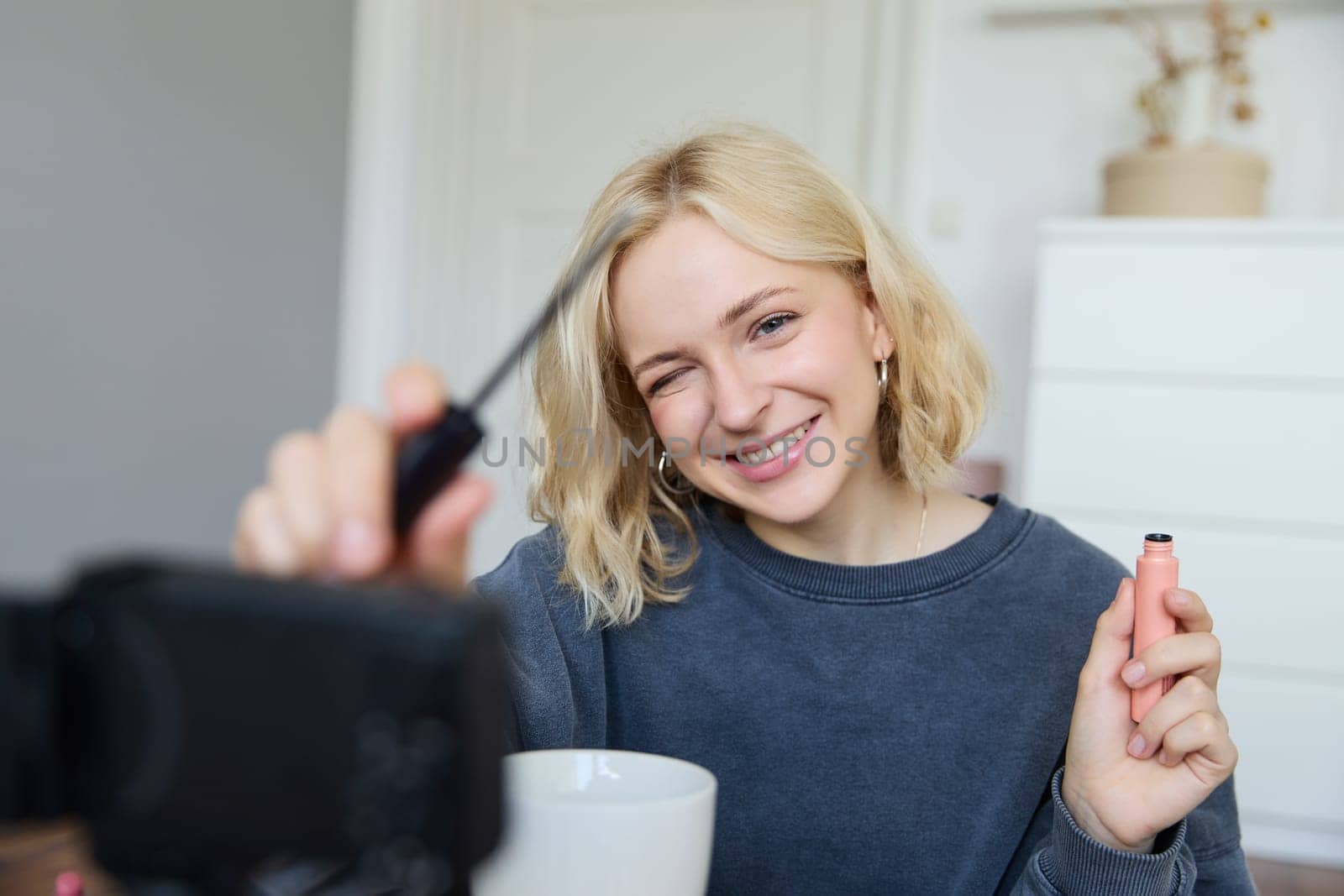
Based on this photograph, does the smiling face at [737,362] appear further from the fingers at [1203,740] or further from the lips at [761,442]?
the fingers at [1203,740]

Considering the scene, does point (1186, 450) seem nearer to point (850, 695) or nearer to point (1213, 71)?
point (1213, 71)

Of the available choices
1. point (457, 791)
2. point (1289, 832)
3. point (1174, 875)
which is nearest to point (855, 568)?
point (1174, 875)

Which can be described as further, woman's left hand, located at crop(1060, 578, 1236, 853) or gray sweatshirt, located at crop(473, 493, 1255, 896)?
gray sweatshirt, located at crop(473, 493, 1255, 896)

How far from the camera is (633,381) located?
1.15 meters

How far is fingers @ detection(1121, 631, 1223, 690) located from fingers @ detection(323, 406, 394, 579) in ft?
1.49

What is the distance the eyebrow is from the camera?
972 millimetres

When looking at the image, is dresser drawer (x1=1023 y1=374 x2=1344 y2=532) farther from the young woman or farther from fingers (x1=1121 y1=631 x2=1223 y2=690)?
fingers (x1=1121 y1=631 x2=1223 y2=690)

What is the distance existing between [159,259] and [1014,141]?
6.33ft

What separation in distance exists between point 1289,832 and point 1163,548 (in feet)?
6.64

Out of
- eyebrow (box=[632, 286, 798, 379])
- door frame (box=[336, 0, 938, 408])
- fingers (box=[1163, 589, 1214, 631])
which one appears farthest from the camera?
door frame (box=[336, 0, 938, 408])

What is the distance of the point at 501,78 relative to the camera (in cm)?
330

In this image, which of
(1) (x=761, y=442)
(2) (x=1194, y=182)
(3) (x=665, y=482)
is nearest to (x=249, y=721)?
(1) (x=761, y=442)

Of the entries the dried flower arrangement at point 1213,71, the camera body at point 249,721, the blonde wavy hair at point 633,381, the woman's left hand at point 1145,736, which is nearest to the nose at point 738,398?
the blonde wavy hair at point 633,381

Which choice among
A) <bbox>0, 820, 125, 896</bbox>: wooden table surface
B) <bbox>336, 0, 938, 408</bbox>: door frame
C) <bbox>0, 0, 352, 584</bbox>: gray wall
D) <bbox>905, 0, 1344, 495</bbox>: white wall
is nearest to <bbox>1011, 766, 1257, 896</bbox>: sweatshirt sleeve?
<bbox>0, 820, 125, 896</bbox>: wooden table surface
